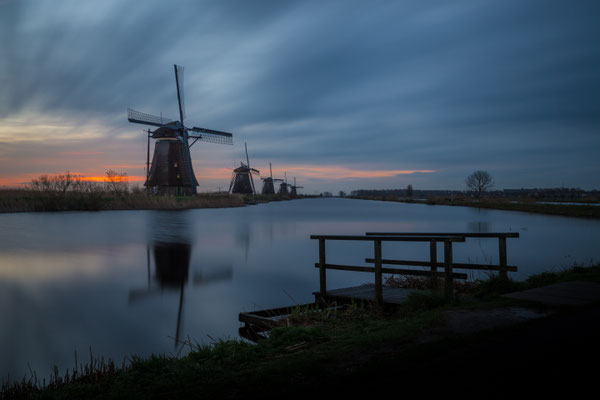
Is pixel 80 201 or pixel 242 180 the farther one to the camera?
pixel 242 180

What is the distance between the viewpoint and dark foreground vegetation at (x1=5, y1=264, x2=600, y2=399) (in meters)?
3.45

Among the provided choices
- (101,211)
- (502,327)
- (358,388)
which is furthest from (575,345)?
(101,211)

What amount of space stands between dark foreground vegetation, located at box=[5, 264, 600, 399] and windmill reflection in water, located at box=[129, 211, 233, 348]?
3.11 m

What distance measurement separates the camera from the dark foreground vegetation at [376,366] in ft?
11.3

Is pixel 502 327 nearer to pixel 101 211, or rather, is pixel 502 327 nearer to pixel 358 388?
pixel 358 388

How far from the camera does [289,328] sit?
567 cm

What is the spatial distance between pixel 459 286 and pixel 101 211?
131 ft

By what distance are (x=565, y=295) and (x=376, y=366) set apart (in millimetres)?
4207

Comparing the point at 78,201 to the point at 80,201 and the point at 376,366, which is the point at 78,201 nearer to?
the point at 80,201

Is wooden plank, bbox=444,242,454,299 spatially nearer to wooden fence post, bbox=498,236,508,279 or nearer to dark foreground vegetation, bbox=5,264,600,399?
wooden fence post, bbox=498,236,508,279

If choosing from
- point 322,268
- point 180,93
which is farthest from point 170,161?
point 322,268

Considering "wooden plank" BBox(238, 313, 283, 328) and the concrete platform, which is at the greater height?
the concrete platform

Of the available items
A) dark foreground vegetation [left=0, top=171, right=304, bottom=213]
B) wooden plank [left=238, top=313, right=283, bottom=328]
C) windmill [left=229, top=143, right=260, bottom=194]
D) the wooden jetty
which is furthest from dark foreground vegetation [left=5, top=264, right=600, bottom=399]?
windmill [left=229, top=143, right=260, bottom=194]

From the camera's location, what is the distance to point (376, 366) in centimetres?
395
